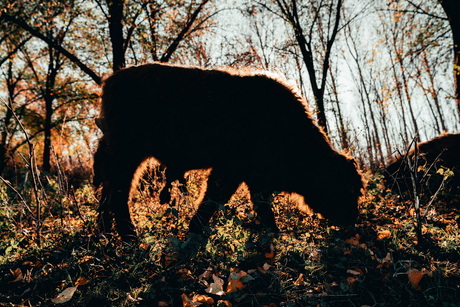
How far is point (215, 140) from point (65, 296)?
2152mm

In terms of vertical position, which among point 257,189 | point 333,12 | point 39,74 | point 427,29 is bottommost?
point 257,189

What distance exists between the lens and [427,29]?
871 centimetres

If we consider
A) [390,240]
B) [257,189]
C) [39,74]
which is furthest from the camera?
[39,74]

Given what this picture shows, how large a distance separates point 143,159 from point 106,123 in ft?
2.25

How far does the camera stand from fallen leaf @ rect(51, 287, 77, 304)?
1.87 metres

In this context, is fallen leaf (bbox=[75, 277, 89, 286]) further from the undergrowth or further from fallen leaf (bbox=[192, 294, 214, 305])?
fallen leaf (bbox=[192, 294, 214, 305])

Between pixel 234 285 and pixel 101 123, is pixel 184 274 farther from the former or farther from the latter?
pixel 101 123

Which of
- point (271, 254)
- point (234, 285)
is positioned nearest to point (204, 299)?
point (234, 285)

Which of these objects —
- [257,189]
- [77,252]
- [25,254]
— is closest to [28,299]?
[77,252]

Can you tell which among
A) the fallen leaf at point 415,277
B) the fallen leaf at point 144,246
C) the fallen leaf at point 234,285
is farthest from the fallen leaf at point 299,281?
the fallen leaf at point 144,246

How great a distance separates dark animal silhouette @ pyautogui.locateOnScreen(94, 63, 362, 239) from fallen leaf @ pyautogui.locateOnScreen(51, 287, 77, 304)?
49.0 inches

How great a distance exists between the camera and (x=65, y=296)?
1926 millimetres

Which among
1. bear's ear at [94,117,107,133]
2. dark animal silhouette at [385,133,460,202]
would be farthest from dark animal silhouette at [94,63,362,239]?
dark animal silhouette at [385,133,460,202]

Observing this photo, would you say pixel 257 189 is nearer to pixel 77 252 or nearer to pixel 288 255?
pixel 288 255
